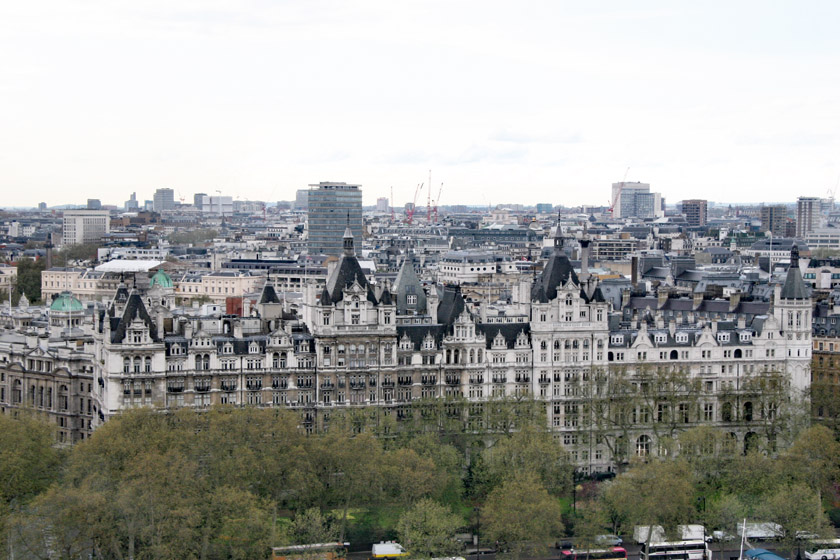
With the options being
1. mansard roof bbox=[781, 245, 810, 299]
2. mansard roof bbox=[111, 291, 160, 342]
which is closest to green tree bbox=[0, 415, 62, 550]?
mansard roof bbox=[111, 291, 160, 342]

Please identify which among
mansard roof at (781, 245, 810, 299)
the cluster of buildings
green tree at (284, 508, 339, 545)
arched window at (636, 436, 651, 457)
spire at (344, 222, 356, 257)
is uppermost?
spire at (344, 222, 356, 257)

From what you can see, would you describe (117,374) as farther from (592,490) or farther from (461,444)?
A: (592,490)

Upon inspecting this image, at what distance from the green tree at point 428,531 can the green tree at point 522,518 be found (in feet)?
11.3

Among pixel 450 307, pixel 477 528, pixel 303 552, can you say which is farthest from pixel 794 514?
pixel 450 307

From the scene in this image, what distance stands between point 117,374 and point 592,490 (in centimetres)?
4948

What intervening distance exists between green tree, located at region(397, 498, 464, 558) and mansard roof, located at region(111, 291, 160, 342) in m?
36.5

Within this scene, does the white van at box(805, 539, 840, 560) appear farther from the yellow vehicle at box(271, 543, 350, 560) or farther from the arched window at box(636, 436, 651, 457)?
the yellow vehicle at box(271, 543, 350, 560)

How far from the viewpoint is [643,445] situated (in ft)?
528

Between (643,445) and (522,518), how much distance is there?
42.0m

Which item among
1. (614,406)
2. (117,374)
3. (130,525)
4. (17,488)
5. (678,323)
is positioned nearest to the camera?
(130,525)

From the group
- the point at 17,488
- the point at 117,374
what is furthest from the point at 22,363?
the point at 17,488

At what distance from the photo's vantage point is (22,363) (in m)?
163

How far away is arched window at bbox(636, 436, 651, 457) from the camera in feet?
526

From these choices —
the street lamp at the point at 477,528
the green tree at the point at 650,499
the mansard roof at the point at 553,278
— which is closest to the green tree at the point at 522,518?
the street lamp at the point at 477,528
